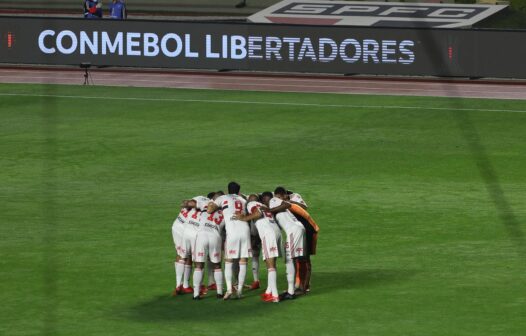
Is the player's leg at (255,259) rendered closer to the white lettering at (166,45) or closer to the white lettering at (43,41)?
the white lettering at (166,45)

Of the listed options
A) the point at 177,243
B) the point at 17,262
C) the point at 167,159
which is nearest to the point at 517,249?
the point at 177,243

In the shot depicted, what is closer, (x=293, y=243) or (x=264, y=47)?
(x=293, y=243)

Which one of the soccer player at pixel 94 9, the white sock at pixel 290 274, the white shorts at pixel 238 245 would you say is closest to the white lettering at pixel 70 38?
the soccer player at pixel 94 9

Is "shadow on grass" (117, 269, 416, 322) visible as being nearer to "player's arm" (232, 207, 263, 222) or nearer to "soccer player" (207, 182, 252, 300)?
"soccer player" (207, 182, 252, 300)

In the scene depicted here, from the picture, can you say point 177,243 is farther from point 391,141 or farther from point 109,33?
point 109,33

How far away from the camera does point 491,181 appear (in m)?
28.3

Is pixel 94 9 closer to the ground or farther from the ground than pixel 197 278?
farther from the ground

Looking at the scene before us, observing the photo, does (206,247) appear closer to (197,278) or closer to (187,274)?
(197,278)

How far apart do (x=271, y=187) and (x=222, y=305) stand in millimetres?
8957

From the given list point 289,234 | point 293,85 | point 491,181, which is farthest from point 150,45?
point 289,234

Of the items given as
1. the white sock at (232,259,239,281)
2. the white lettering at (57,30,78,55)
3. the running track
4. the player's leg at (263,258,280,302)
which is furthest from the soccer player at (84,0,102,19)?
the player's leg at (263,258,280,302)

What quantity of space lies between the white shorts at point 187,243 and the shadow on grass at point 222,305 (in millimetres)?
628

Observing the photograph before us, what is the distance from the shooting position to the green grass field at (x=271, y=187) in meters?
18.2

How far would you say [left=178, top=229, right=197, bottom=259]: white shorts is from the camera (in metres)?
19.0
